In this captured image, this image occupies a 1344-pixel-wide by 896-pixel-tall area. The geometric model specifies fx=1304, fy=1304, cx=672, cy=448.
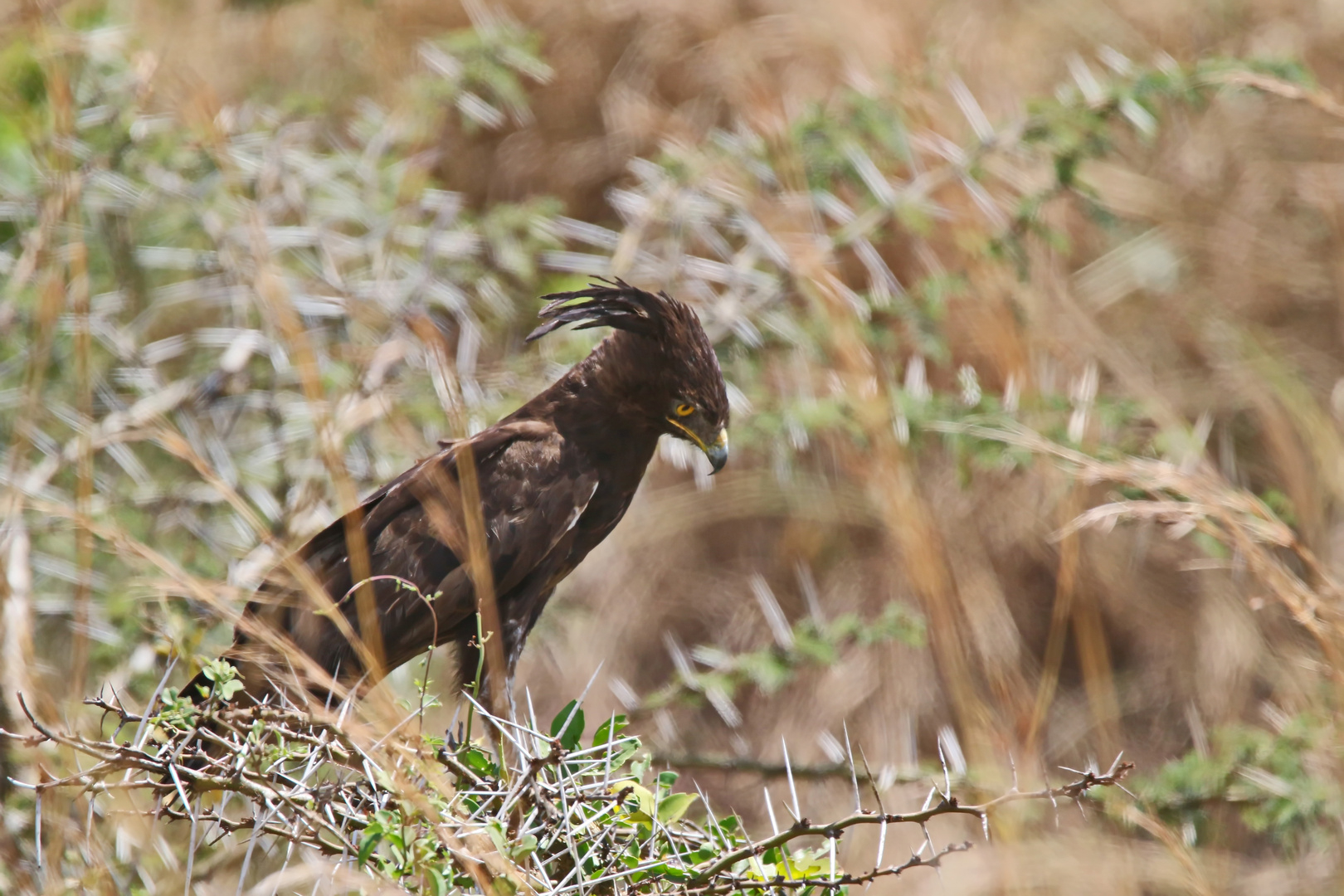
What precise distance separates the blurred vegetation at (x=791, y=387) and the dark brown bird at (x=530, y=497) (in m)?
0.29

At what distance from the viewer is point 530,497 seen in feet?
11.7

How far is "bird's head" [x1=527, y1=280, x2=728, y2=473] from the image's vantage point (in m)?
3.56

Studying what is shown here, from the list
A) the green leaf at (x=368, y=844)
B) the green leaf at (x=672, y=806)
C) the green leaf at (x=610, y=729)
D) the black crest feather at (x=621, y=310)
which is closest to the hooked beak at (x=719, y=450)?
the black crest feather at (x=621, y=310)

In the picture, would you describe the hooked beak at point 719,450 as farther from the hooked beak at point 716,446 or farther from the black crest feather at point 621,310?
the black crest feather at point 621,310

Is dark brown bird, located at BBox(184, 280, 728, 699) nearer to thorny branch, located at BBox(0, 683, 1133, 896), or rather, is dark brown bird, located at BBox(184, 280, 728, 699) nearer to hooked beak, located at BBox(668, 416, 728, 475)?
hooked beak, located at BBox(668, 416, 728, 475)

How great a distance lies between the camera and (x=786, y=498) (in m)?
6.39

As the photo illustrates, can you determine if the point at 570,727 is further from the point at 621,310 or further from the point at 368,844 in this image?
the point at 621,310

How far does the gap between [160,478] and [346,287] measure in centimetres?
128

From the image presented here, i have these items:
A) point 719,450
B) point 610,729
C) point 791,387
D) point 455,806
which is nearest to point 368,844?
point 455,806

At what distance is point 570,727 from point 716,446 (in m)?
1.22

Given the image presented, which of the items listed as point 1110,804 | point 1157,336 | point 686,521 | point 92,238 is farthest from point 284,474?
point 1157,336

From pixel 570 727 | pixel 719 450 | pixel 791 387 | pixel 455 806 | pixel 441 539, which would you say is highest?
pixel 455 806

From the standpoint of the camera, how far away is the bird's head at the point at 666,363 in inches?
140

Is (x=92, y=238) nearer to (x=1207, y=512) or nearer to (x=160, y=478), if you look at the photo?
(x=160, y=478)
